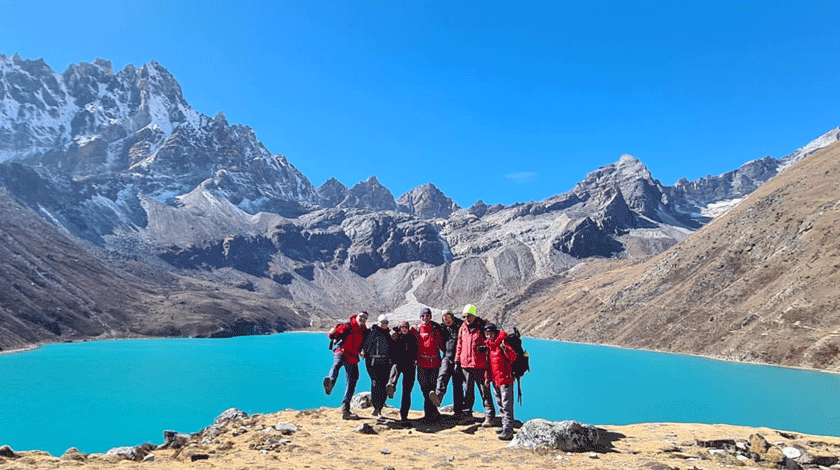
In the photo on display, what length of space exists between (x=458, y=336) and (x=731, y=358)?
70958 mm

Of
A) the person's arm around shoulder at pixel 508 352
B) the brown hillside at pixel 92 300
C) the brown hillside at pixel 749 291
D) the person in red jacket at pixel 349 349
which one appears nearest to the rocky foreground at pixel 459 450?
the person in red jacket at pixel 349 349

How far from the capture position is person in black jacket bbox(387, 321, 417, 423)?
1558cm

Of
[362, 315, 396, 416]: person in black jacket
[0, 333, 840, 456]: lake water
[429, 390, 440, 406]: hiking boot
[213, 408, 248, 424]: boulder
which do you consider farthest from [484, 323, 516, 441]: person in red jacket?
[0, 333, 840, 456]: lake water

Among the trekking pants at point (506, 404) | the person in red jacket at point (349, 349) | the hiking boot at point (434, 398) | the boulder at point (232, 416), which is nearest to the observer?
the trekking pants at point (506, 404)

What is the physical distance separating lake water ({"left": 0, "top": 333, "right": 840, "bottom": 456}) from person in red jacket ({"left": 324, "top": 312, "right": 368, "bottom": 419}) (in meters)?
15.4

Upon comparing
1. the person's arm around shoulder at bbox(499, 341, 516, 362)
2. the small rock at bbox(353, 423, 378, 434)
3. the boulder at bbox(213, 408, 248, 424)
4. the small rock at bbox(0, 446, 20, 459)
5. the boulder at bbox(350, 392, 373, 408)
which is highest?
the person's arm around shoulder at bbox(499, 341, 516, 362)

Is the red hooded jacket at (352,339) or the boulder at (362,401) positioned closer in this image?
the red hooded jacket at (352,339)

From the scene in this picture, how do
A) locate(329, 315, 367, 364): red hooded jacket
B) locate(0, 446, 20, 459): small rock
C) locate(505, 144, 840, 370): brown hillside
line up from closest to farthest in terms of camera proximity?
locate(0, 446, 20, 459): small rock < locate(329, 315, 367, 364): red hooded jacket < locate(505, 144, 840, 370): brown hillside

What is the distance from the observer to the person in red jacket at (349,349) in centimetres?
1592

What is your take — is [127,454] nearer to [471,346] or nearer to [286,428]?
[286,428]

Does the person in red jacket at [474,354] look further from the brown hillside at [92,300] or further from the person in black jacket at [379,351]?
the brown hillside at [92,300]

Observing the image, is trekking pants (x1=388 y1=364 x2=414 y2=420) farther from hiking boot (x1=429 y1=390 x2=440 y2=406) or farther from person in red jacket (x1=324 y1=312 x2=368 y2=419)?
person in red jacket (x1=324 y1=312 x2=368 y2=419)

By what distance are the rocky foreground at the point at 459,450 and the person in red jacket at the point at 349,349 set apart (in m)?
1.36

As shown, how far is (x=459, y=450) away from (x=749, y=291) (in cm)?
8604
